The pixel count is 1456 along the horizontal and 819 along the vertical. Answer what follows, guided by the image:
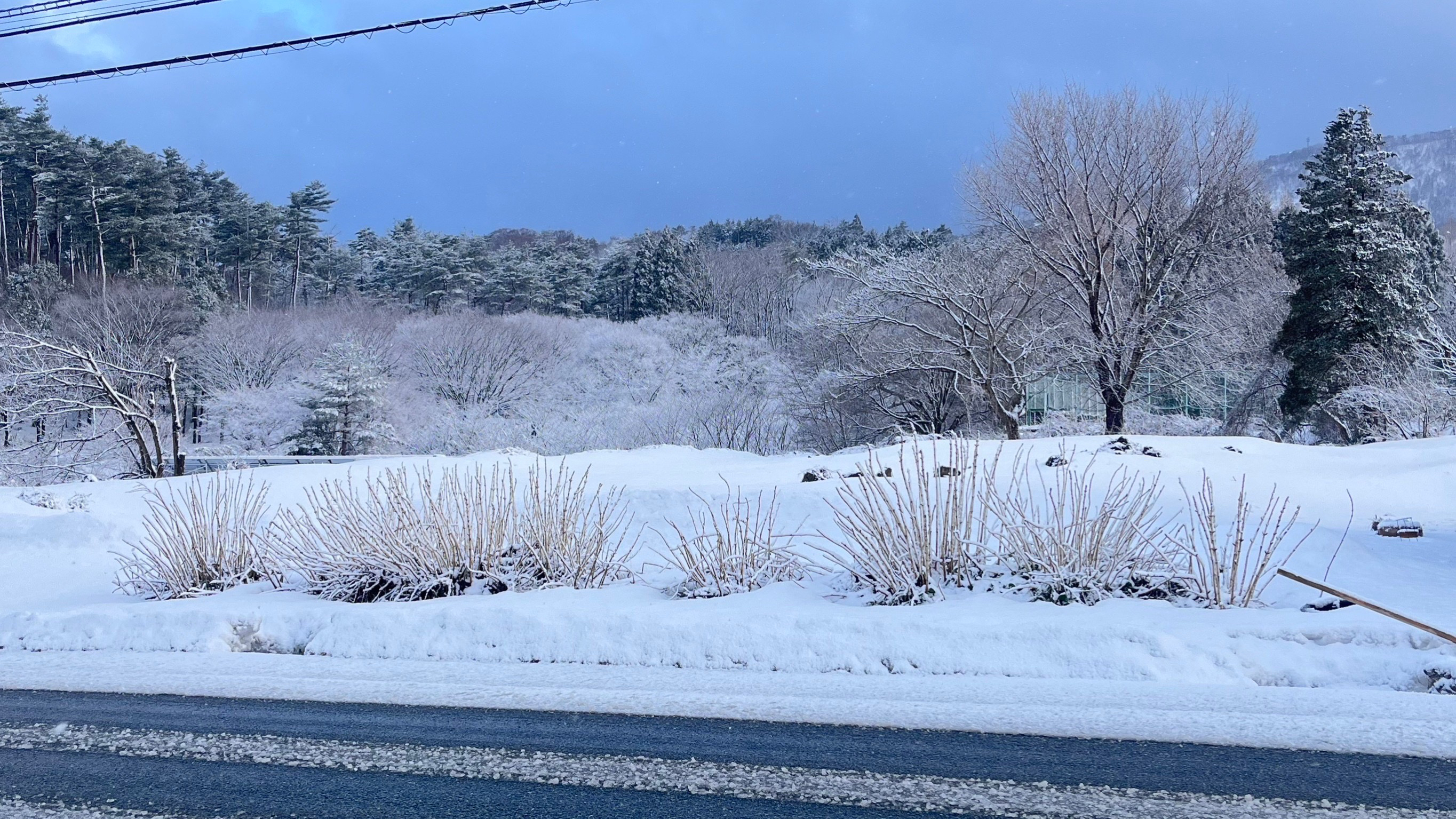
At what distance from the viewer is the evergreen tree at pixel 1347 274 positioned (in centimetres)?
2580

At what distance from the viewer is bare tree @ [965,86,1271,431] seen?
23.4 m

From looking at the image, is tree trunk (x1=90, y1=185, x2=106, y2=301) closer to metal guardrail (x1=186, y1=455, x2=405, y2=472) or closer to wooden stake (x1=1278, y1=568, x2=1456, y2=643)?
metal guardrail (x1=186, y1=455, x2=405, y2=472)

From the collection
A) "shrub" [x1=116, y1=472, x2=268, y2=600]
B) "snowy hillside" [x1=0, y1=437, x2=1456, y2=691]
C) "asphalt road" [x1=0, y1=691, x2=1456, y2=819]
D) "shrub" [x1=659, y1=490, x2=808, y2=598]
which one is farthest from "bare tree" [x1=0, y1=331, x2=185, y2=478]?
"asphalt road" [x1=0, y1=691, x2=1456, y2=819]

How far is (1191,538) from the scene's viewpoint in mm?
5699

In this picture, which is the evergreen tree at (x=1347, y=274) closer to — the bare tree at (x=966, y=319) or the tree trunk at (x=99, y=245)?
the bare tree at (x=966, y=319)

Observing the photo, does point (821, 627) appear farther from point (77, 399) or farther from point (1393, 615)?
point (77, 399)

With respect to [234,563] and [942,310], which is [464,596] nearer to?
[234,563]

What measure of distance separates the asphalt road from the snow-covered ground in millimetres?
233

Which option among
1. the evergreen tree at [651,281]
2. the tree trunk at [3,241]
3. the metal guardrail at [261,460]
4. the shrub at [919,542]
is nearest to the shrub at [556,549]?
the shrub at [919,542]

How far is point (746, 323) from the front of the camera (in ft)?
174

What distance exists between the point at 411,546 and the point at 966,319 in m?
18.0

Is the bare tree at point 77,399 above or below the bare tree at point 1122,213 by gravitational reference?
below

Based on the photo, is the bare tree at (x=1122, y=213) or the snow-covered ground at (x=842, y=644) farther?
the bare tree at (x=1122, y=213)

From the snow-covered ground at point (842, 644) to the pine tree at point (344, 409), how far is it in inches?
1065
